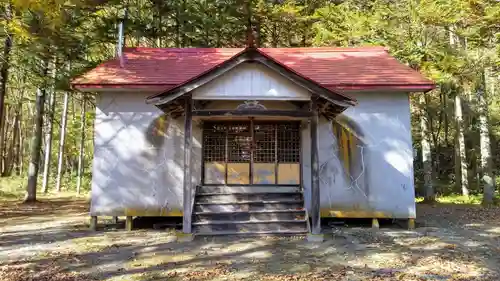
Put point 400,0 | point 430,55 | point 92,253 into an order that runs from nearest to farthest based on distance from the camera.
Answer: point 92,253 → point 430,55 → point 400,0

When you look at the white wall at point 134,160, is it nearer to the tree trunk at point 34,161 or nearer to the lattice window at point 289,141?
the lattice window at point 289,141

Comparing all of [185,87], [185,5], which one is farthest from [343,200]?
[185,5]

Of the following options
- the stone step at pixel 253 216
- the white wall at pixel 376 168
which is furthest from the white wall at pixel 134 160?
the white wall at pixel 376 168

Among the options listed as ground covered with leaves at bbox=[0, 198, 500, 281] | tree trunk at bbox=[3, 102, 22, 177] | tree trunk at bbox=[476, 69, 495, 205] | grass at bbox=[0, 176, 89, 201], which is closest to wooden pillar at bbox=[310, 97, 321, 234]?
ground covered with leaves at bbox=[0, 198, 500, 281]

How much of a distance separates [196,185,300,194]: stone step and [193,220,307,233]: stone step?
49.6 inches

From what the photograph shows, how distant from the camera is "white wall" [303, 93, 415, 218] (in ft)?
31.6

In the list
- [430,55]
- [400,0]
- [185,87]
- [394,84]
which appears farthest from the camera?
[400,0]

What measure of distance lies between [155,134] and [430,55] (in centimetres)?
1085

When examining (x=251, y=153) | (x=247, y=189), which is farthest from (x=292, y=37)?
(x=247, y=189)

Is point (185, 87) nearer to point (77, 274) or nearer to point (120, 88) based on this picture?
point (120, 88)

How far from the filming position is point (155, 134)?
32.4ft

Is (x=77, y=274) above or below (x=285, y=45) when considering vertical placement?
below

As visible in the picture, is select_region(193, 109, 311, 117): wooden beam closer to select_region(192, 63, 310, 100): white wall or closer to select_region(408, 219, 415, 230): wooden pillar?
select_region(192, 63, 310, 100): white wall

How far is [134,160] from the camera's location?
9812mm
